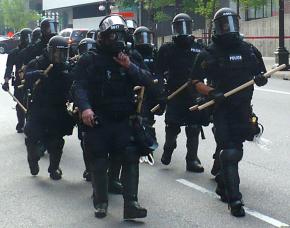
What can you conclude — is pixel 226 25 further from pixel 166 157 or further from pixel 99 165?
pixel 166 157

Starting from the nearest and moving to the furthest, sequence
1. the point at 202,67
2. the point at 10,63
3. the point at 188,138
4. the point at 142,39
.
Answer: the point at 202,67, the point at 188,138, the point at 142,39, the point at 10,63

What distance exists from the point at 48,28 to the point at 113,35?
3.94 m

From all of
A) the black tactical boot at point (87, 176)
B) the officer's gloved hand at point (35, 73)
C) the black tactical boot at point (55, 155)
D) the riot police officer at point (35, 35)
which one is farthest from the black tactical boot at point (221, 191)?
the riot police officer at point (35, 35)

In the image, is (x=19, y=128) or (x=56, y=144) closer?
(x=56, y=144)

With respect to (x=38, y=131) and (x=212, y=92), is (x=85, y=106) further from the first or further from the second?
(x=38, y=131)

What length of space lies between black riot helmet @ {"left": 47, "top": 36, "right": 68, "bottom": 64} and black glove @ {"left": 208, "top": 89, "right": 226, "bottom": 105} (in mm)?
2206

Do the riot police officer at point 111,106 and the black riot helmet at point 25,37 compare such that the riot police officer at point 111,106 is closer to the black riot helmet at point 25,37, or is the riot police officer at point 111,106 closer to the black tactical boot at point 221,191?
the black tactical boot at point 221,191

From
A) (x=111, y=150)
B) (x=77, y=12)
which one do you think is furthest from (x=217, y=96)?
(x=77, y=12)

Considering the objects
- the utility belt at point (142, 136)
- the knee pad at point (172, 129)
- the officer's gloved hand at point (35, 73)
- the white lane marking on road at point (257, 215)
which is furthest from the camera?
the knee pad at point (172, 129)

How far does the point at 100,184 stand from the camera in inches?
219

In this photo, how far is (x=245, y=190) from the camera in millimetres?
6637

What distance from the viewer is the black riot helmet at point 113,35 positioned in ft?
17.9

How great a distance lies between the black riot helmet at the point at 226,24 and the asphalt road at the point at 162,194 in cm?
160

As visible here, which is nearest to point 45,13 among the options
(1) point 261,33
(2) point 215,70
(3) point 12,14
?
(3) point 12,14
